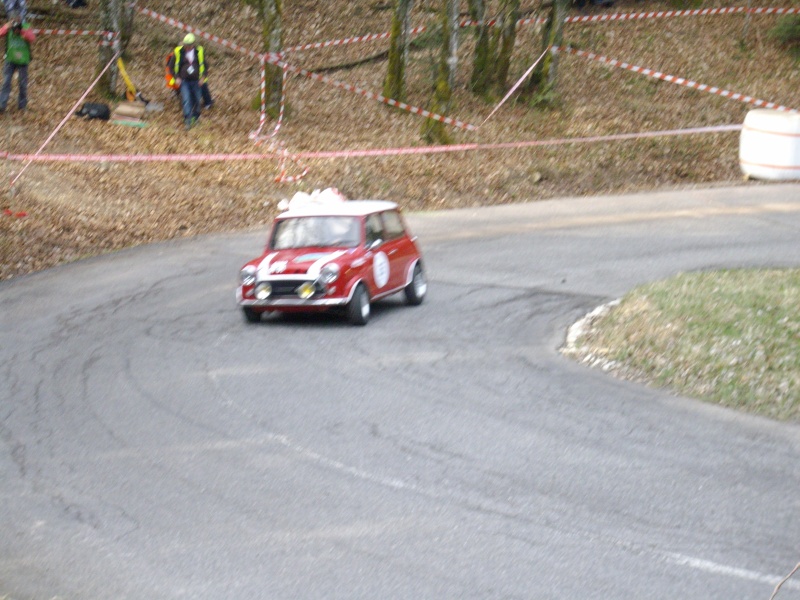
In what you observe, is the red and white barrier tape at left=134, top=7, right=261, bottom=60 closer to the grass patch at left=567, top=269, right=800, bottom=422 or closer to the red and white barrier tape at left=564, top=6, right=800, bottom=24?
the red and white barrier tape at left=564, top=6, right=800, bottom=24

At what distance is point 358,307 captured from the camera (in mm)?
13352

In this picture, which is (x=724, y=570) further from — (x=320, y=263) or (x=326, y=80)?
(x=326, y=80)

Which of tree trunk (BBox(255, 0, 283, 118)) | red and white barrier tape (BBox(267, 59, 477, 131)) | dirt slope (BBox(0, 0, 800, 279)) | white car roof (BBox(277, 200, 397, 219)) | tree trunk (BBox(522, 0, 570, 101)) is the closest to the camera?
white car roof (BBox(277, 200, 397, 219))

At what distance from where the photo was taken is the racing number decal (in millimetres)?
13875

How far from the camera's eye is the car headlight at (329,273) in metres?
13.1

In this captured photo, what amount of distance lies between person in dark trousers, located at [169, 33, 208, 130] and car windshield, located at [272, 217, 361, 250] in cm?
1131

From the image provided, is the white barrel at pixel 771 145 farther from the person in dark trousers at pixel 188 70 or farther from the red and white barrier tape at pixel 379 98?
the person in dark trousers at pixel 188 70

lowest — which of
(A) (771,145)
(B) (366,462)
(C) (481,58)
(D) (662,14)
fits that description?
(B) (366,462)

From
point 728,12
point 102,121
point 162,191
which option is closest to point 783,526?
point 162,191

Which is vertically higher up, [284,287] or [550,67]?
[550,67]

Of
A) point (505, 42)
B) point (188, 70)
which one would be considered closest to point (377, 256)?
point (188, 70)

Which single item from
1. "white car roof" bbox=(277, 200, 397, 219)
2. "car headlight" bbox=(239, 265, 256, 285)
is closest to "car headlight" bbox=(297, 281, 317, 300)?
"car headlight" bbox=(239, 265, 256, 285)

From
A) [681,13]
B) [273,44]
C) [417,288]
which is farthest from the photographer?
[681,13]

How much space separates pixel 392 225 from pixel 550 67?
1451 cm
